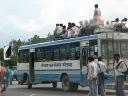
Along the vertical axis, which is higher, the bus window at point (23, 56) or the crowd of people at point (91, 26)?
the crowd of people at point (91, 26)

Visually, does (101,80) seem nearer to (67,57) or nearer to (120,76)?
(120,76)

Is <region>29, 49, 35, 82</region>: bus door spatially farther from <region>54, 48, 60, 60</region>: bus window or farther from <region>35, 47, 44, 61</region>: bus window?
<region>54, 48, 60, 60</region>: bus window

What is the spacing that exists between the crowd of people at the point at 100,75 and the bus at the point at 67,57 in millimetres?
4036

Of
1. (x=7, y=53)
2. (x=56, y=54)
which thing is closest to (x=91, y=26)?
(x=56, y=54)

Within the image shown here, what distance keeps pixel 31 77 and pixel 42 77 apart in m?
1.84

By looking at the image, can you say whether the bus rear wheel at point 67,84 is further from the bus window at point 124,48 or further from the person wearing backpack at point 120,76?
the person wearing backpack at point 120,76

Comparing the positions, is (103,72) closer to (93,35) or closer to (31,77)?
(93,35)

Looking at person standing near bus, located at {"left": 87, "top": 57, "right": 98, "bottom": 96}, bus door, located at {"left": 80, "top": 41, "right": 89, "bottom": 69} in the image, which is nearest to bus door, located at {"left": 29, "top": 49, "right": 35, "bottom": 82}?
bus door, located at {"left": 80, "top": 41, "right": 89, "bottom": 69}

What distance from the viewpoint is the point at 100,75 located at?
2062 centimetres

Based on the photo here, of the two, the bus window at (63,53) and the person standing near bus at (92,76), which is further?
the bus window at (63,53)

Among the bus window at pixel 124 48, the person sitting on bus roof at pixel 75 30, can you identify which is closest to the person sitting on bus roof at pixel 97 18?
the bus window at pixel 124 48

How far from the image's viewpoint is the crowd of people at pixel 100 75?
1803cm

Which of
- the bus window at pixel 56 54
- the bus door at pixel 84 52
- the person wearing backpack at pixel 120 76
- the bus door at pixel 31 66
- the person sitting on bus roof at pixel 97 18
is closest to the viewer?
the person wearing backpack at pixel 120 76

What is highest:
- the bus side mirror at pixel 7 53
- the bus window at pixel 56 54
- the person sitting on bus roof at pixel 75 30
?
the person sitting on bus roof at pixel 75 30
